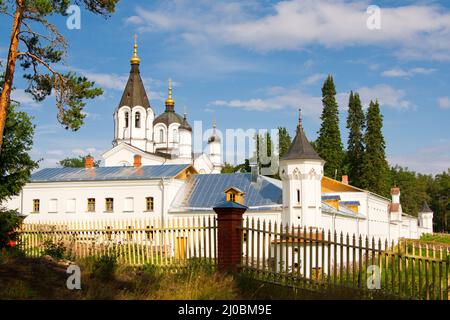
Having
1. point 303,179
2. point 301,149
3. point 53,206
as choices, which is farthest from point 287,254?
point 53,206

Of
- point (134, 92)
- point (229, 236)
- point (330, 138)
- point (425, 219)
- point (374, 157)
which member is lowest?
point (425, 219)

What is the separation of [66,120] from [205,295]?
7.03 meters

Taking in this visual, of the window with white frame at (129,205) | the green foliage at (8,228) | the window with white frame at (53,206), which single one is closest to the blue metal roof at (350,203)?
the window with white frame at (129,205)

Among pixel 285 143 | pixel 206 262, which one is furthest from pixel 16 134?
pixel 285 143

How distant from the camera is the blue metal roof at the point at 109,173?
33.4 meters

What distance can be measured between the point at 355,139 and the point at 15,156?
44.5m

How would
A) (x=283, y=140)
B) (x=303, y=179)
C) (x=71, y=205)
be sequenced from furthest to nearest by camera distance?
(x=283, y=140)
(x=71, y=205)
(x=303, y=179)

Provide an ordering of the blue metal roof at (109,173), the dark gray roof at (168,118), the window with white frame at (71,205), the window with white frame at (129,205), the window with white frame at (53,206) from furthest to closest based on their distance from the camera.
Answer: the dark gray roof at (168,118)
the window with white frame at (53,206)
the window with white frame at (71,205)
the blue metal roof at (109,173)
the window with white frame at (129,205)

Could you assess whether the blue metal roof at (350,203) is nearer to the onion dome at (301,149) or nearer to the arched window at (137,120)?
the onion dome at (301,149)

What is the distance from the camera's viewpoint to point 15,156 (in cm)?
1744

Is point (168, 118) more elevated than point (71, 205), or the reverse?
point (168, 118)

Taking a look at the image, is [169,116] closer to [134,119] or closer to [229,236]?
[134,119]

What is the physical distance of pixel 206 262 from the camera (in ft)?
37.6

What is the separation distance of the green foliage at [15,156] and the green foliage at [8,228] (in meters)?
1.74
